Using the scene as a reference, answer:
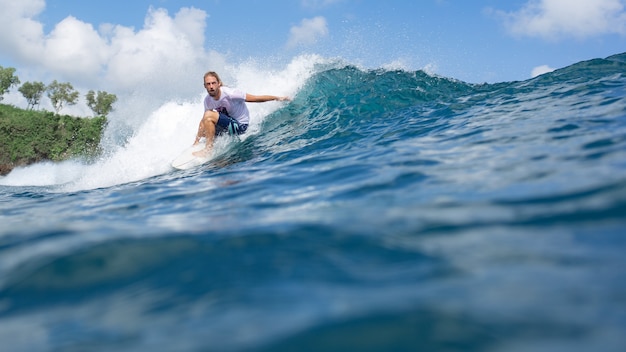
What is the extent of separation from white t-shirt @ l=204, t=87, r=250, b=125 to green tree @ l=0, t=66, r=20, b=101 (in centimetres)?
4101

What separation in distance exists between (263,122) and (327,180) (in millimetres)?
6373

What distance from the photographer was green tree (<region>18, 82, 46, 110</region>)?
4353 cm

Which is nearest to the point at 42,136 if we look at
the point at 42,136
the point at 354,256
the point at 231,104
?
the point at 42,136

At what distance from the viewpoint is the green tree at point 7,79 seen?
41.3 m

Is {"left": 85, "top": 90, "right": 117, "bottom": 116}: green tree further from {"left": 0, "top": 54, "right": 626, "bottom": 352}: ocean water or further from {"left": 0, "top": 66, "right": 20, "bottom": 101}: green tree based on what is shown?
{"left": 0, "top": 54, "right": 626, "bottom": 352}: ocean water

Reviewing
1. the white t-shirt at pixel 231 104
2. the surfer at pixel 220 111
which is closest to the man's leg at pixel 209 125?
the surfer at pixel 220 111

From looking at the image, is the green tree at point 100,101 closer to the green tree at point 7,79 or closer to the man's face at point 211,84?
the green tree at point 7,79

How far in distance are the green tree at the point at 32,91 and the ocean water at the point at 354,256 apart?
45652 millimetres

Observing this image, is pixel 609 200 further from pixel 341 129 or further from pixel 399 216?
pixel 341 129

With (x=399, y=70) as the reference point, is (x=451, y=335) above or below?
below

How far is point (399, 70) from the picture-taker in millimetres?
11188

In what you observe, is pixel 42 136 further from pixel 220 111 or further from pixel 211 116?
pixel 211 116

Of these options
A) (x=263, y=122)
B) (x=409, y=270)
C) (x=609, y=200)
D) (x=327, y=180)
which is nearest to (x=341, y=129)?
(x=263, y=122)

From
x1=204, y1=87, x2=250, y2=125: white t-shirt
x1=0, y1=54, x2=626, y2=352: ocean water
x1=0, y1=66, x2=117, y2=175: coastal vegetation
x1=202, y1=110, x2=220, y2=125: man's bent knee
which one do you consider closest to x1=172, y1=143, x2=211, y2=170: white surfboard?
x1=202, y1=110, x2=220, y2=125: man's bent knee
